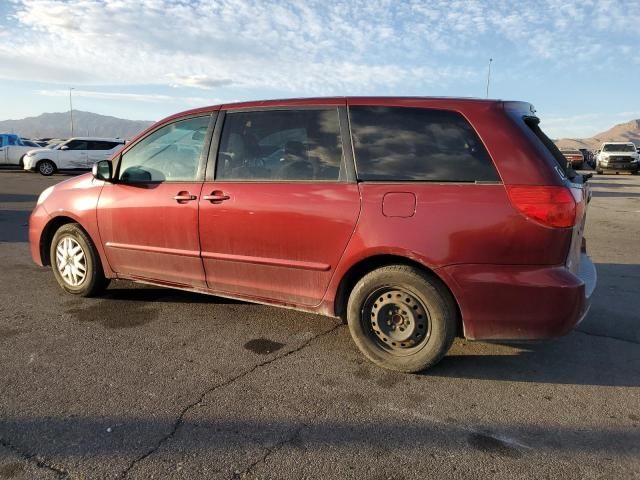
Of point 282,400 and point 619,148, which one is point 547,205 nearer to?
point 282,400

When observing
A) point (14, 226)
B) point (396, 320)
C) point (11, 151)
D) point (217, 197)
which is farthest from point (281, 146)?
point (11, 151)

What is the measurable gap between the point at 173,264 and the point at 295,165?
139 cm

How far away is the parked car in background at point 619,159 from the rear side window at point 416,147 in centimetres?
3059

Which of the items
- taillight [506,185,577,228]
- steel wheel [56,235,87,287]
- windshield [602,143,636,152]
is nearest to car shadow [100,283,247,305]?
steel wheel [56,235,87,287]

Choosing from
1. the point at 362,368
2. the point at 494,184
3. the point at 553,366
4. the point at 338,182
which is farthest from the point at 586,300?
the point at 338,182

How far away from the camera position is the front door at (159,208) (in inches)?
160

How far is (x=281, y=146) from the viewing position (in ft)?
12.3

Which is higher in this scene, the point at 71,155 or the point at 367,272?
the point at 71,155

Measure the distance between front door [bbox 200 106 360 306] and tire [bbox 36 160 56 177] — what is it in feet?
68.1

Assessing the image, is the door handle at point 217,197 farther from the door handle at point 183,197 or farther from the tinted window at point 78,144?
the tinted window at point 78,144

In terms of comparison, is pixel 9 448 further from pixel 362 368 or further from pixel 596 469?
pixel 596 469

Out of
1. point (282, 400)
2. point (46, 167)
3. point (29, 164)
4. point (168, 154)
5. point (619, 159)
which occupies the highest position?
point (619, 159)

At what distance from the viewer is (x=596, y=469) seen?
7.90 feet

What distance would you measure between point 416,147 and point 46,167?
22202mm
